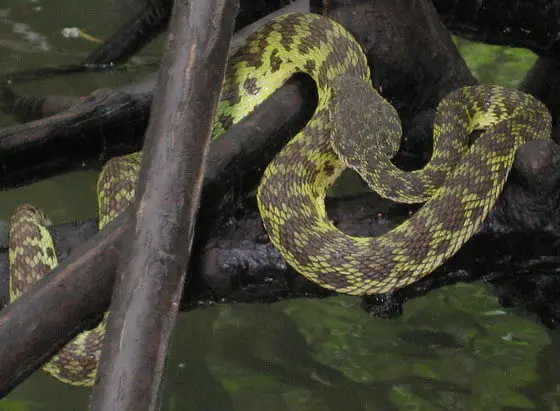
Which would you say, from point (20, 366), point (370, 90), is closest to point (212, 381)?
point (370, 90)

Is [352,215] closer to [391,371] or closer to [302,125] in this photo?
[302,125]

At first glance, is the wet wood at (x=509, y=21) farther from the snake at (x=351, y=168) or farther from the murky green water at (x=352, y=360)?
the murky green water at (x=352, y=360)

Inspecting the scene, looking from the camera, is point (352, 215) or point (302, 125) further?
point (302, 125)

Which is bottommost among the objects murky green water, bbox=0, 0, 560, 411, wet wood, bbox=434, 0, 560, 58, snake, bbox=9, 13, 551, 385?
murky green water, bbox=0, 0, 560, 411

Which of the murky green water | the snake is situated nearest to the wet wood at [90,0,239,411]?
the snake

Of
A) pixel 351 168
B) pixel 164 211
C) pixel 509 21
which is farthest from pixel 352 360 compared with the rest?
pixel 164 211

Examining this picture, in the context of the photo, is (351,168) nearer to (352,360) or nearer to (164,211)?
(164,211)

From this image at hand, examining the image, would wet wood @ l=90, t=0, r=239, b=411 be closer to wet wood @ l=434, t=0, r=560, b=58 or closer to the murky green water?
wet wood @ l=434, t=0, r=560, b=58
